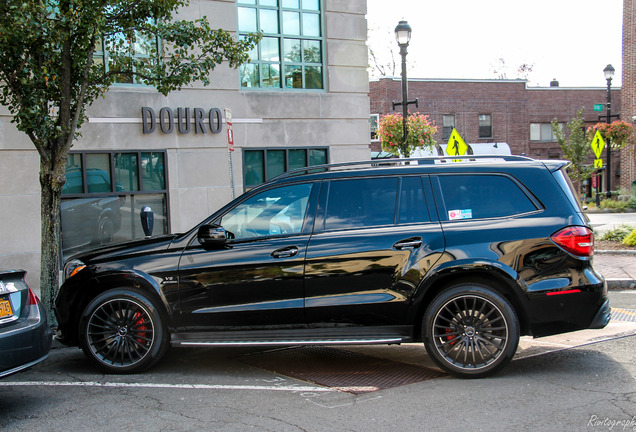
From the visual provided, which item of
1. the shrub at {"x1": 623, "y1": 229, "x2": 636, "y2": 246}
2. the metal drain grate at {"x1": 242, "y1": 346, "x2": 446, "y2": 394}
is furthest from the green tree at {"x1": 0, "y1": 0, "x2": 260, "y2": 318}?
the shrub at {"x1": 623, "y1": 229, "x2": 636, "y2": 246}

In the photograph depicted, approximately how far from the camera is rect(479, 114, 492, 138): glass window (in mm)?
41500

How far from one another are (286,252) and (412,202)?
1.26 m

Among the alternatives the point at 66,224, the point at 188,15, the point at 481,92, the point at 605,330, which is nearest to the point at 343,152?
the point at 188,15

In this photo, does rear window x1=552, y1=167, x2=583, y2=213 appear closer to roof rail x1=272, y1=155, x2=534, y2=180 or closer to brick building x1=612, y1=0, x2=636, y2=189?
roof rail x1=272, y1=155, x2=534, y2=180

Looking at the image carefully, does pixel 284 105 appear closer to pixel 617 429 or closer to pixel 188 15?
pixel 188 15

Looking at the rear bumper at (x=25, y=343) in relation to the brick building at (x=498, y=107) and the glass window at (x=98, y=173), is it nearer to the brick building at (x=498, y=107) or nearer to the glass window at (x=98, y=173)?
the glass window at (x=98, y=173)

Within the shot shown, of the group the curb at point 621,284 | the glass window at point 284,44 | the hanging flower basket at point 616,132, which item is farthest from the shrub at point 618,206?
the curb at point 621,284

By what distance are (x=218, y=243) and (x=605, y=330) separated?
4.44m

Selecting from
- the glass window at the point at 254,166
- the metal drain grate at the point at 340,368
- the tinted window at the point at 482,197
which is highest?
the glass window at the point at 254,166

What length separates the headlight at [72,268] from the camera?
6.36 metres

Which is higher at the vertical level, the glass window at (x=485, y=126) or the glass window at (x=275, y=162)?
the glass window at (x=485, y=126)

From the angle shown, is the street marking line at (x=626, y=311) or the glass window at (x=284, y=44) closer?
the street marking line at (x=626, y=311)

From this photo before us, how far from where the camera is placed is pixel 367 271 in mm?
5750

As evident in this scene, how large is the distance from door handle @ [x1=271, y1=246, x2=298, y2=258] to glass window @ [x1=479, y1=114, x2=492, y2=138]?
3760cm
